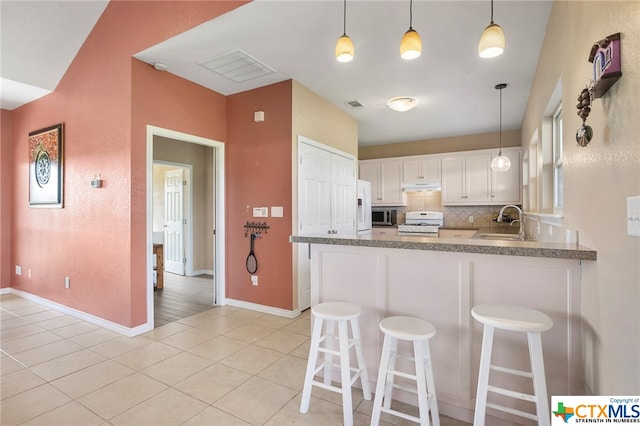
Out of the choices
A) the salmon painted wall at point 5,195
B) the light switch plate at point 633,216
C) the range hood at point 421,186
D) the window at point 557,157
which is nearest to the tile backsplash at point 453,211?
the range hood at point 421,186

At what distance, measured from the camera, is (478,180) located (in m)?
5.61

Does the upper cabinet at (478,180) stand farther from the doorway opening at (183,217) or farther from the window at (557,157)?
the doorway opening at (183,217)

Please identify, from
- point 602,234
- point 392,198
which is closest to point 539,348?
point 602,234

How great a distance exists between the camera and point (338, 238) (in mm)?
2059

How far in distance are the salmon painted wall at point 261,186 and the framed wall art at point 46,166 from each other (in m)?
2.04

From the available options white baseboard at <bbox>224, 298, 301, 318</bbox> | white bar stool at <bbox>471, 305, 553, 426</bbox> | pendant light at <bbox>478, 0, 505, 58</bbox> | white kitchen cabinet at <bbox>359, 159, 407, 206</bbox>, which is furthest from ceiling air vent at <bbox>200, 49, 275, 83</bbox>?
white kitchen cabinet at <bbox>359, 159, 407, 206</bbox>

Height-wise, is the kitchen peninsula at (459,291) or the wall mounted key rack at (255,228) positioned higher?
the wall mounted key rack at (255,228)

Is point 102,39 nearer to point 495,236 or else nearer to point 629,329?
point 629,329

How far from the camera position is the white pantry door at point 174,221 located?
19.7 ft

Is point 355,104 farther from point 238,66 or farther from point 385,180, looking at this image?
point 385,180

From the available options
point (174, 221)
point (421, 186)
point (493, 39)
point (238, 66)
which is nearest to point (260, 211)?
point (238, 66)

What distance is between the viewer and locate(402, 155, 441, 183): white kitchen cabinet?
5938mm

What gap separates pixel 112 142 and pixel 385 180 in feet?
15.6

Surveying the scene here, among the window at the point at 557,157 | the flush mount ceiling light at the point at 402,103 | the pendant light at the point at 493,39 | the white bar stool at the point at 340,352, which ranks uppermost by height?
the flush mount ceiling light at the point at 402,103
